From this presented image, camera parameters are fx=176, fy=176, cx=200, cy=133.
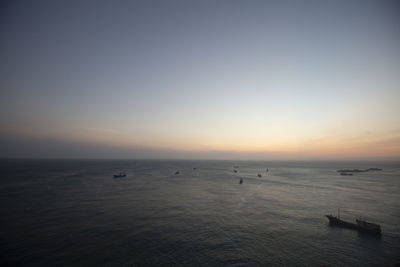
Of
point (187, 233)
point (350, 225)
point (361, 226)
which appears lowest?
point (187, 233)

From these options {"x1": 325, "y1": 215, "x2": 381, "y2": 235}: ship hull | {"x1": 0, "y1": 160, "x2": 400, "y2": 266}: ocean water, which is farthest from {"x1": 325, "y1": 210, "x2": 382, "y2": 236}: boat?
{"x1": 0, "y1": 160, "x2": 400, "y2": 266}: ocean water

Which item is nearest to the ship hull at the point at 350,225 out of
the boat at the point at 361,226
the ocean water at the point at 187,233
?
the boat at the point at 361,226

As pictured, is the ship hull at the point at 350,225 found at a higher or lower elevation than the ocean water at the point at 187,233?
higher

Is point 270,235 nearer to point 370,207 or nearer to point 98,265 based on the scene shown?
point 98,265

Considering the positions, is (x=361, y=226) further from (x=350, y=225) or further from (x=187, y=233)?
(x=187, y=233)

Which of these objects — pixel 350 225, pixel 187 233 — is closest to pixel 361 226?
pixel 350 225

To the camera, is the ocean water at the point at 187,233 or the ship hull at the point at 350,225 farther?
the ship hull at the point at 350,225

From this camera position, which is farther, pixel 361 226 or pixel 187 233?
pixel 361 226

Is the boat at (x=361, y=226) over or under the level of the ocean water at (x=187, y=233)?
over

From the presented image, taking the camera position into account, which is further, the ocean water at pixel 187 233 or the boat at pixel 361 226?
the boat at pixel 361 226

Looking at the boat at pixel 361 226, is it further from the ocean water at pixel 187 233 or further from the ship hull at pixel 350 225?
the ocean water at pixel 187 233

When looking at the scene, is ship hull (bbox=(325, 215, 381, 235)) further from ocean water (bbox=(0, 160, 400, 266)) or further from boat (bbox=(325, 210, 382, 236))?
ocean water (bbox=(0, 160, 400, 266))
